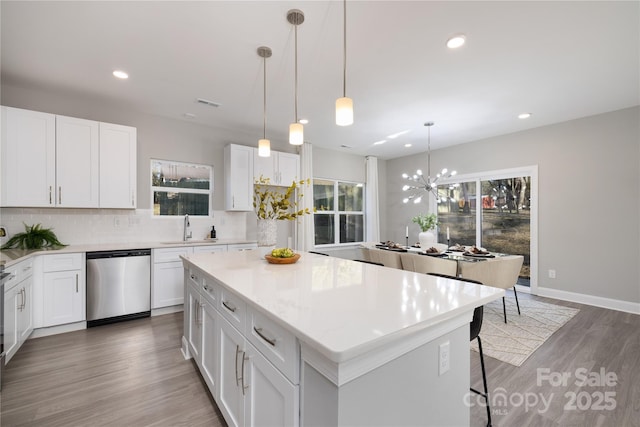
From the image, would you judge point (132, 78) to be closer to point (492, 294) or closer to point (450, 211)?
point (492, 294)

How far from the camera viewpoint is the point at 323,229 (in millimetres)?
6066

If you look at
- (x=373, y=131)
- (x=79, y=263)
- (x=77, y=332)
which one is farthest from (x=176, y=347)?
(x=373, y=131)

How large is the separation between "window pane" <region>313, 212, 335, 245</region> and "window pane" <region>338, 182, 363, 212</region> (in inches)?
17.7

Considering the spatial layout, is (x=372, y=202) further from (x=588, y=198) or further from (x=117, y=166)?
(x=117, y=166)

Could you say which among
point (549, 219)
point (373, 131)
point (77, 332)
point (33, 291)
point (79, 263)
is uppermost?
point (373, 131)

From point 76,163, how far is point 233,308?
128 inches

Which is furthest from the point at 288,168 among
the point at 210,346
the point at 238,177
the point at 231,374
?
the point at 231,374

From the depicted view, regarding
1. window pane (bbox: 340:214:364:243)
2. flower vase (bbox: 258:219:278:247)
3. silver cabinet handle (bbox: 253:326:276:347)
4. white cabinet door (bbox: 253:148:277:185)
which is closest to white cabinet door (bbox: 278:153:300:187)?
white cabinet door (bbox: 253:148:277:185)

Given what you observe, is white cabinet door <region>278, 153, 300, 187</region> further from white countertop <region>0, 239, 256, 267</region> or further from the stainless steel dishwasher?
the stainless steel dishwasher

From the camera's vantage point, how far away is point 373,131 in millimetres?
4812

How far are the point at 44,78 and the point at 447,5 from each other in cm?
407

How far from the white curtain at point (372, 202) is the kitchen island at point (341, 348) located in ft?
15.7

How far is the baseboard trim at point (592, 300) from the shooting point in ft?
12.4

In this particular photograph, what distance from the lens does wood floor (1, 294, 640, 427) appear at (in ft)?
5.91
